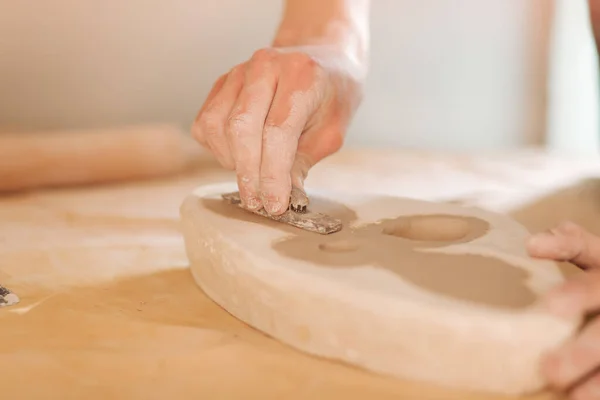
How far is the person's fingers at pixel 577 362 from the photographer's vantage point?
2.19 feet

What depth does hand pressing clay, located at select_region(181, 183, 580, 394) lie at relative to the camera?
2.28ft

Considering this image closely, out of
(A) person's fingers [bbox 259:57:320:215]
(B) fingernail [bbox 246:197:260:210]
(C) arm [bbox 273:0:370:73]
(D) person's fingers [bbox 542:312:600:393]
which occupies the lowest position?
(D) person's fingers [bbox 542:312:600:393]

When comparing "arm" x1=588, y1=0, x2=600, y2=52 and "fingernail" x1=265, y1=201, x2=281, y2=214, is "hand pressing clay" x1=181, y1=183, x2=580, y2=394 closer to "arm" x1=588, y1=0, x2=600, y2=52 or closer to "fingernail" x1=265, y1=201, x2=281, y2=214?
"fingernail" x1=265, y1=201, x2=281, y2=214

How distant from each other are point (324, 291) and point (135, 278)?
0.45 meters

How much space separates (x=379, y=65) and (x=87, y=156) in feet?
4.09

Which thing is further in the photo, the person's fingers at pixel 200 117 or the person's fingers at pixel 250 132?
the person's fingers at pixel 200 117

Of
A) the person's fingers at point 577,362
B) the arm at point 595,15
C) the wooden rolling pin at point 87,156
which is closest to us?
the person's fingers at point 577,362

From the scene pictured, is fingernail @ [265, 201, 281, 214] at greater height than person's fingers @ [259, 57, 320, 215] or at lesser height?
lesser

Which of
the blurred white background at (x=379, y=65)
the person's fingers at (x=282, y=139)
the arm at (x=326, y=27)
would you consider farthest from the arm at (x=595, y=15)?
the blurred white background at (x=379, y=65)

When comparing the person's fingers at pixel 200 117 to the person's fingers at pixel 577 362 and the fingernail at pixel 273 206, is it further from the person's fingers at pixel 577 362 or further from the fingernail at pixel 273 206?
the person's fingers at pixel 577 362

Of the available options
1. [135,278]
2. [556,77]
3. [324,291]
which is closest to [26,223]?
[135,278]

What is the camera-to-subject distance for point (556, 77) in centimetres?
273

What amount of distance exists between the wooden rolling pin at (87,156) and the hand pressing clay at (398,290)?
0.84 metres

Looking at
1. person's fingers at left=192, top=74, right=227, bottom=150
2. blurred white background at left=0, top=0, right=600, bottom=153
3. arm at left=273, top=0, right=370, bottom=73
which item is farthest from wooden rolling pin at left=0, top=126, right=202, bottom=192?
person's fingers at left=192, top=74, right=227, bottom=150
